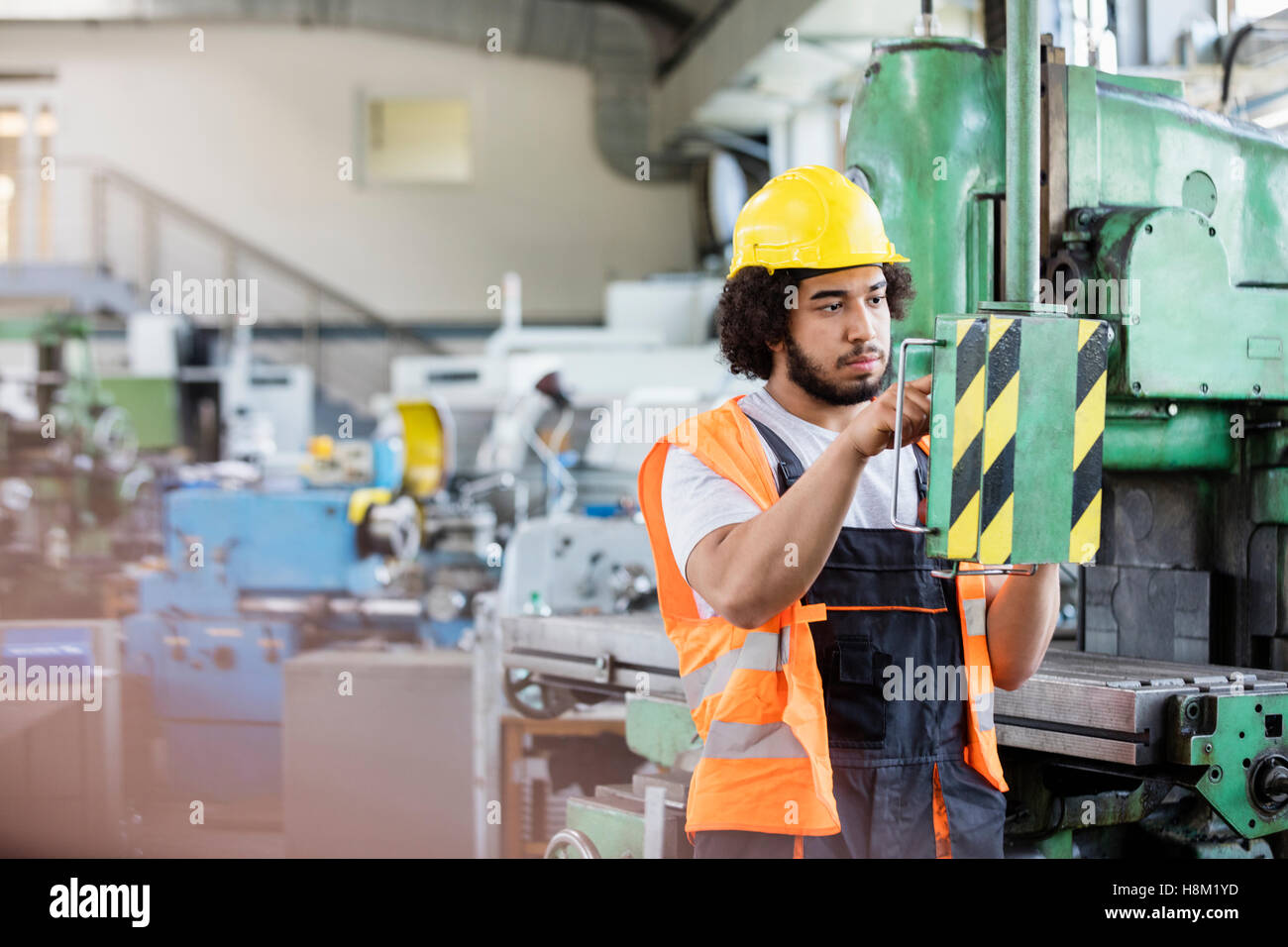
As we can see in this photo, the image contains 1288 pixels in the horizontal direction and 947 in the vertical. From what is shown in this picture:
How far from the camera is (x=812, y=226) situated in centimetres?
158

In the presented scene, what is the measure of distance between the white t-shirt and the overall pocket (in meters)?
0.15

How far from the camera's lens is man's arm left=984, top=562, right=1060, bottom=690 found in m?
1.58

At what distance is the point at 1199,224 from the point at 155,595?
13.5ft

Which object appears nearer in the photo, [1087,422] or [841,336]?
[1087,422]

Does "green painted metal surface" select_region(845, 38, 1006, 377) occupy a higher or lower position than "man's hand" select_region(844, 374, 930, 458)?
higher

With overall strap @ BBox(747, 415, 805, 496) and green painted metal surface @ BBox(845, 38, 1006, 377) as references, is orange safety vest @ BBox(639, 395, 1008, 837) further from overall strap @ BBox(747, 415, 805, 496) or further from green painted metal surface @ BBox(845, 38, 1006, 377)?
green painted metal surface @ BBox(845, 38, 1006, 377)

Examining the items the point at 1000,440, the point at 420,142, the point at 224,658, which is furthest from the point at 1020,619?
the point at 420,142

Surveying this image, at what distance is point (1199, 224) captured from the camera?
202cm

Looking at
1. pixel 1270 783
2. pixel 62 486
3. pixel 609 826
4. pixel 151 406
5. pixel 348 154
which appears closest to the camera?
pixel 1270 783

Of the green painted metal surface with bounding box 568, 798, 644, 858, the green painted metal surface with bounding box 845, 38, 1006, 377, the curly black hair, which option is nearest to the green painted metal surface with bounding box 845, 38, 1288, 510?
the green painted metal surface with bounding box 845, 38, 1006, 377

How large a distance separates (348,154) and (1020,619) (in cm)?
1144

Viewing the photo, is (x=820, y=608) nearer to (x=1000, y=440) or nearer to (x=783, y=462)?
(x=783, y=462)

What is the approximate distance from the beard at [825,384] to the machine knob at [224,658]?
142 inches
